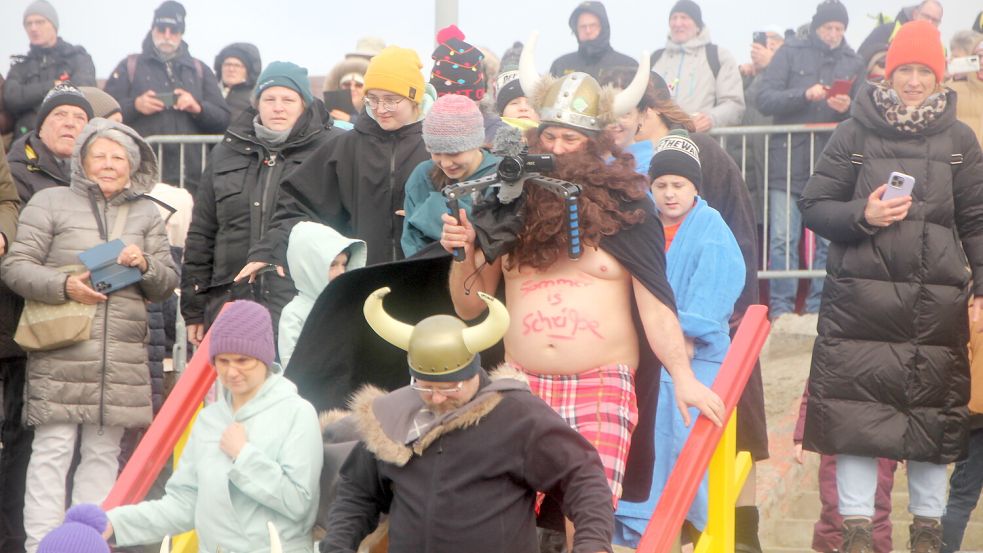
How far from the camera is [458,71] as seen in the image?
766cm

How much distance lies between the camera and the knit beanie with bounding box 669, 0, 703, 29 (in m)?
10.8

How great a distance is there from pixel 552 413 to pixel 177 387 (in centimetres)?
194

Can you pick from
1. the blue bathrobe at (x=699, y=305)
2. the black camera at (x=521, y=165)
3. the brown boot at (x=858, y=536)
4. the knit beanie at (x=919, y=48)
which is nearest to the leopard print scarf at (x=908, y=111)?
the knit beanie at (x=919, y=48)

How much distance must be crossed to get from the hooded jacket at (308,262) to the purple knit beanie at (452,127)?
845 mm

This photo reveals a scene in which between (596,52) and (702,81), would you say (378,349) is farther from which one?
(702,81)

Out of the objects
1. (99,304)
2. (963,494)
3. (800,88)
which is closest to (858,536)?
(963,494)

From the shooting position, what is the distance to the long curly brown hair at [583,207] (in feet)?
17.6

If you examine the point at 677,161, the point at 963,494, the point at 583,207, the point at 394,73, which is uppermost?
the point at 394,73

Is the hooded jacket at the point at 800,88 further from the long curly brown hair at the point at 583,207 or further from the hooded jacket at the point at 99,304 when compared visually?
the long curly brown hair at the point at 583,207

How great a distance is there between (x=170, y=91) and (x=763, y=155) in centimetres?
402

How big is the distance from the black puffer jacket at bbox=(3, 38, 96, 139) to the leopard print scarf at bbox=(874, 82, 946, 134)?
18.1 ft

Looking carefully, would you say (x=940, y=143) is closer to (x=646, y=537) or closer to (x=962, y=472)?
(x=962, y=472)

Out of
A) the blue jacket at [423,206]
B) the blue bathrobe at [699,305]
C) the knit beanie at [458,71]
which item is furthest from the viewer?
the knit beanie at [458,71]

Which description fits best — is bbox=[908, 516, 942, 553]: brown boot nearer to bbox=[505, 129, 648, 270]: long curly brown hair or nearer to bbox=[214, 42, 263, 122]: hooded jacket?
bbox=[505, 129, 648, 270]: long curly brown hair
